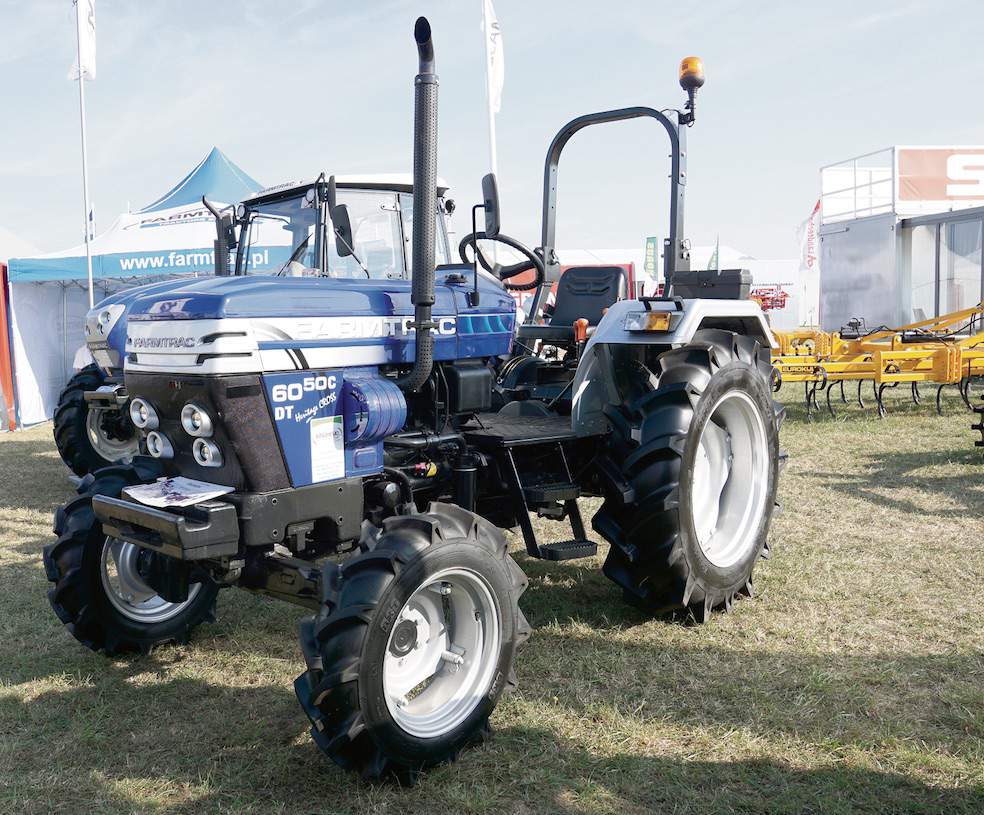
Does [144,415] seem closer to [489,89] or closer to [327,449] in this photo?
[327,449]

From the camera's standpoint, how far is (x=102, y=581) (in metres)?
3.44

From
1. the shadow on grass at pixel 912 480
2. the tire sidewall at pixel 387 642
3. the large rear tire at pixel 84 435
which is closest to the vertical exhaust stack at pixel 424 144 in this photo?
the tire sidewall at pixel 387 642

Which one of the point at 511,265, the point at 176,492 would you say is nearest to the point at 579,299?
the point at 511,265

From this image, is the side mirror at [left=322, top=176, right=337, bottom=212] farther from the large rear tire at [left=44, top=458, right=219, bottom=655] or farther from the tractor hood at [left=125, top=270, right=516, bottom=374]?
the large rear tire at [left=44, top=458, right=219, bottom=655]

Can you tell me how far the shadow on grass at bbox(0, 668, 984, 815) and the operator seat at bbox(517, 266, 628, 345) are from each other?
2.29 metres

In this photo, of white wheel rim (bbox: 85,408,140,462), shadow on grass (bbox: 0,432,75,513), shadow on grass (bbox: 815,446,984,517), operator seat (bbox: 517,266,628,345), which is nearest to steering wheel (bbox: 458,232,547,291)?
operator seat (bbox: 517,266,628,345)

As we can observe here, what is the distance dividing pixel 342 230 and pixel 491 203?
3.11 ft

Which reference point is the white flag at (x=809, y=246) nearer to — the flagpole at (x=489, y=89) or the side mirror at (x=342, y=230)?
the flagpole at (x=489, y=89)

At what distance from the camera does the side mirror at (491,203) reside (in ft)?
11.4

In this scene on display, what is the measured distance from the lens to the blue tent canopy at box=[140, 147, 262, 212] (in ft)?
45.2

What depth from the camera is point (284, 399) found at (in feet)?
9.44

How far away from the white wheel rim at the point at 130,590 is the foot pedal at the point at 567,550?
4.66 feet

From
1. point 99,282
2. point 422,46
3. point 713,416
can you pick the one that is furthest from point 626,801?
point 99,282

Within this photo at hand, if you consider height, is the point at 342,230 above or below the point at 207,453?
above
